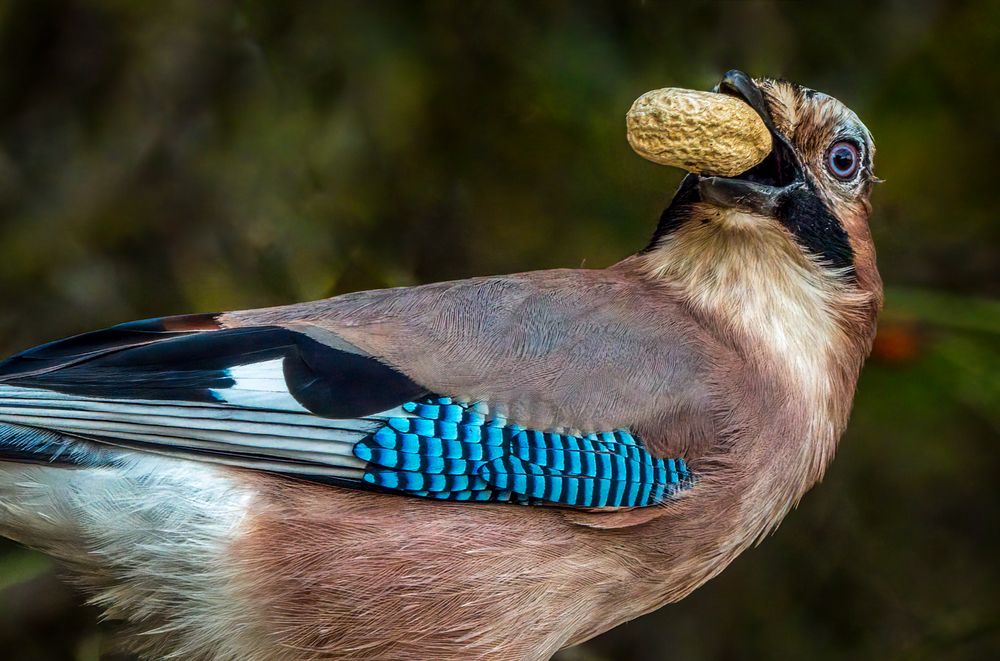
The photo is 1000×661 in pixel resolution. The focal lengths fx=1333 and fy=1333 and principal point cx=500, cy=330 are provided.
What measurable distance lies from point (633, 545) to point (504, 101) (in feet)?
6.52

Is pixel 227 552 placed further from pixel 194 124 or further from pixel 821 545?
pixel 821 545

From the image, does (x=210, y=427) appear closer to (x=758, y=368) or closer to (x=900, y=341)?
(x=758, y=368)

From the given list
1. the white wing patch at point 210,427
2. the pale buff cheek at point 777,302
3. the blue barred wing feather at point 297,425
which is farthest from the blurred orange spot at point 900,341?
the white wing patch at point 210,427

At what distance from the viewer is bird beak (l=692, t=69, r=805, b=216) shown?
312 centimetres

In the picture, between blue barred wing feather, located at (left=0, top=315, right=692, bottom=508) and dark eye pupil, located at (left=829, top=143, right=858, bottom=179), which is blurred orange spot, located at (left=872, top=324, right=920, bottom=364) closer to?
dark eye pupil, located at (left=829, top=143, right=858, bottom=179)

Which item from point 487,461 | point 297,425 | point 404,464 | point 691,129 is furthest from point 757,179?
point 297,425

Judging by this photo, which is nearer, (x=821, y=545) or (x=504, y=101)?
(x=504, y=101)

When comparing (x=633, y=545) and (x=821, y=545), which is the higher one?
(x=633, y=545)

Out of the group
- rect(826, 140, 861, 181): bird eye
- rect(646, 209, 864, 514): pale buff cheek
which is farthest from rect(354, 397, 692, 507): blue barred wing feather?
rect(826, 140, 861, 181): bird eye

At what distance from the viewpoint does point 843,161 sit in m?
3.37

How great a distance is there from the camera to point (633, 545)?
2990 mm

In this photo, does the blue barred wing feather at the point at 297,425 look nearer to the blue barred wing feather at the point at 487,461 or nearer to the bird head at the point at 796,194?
the blue barred wing feather at the point at 487,461

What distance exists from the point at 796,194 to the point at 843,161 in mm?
196

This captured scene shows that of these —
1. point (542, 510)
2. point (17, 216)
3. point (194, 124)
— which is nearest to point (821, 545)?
point (542, 510)
